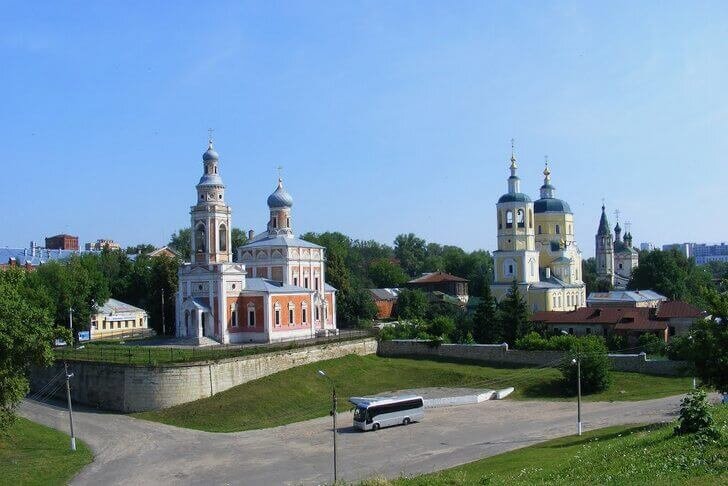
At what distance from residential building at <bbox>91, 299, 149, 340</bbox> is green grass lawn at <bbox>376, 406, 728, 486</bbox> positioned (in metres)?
43.7

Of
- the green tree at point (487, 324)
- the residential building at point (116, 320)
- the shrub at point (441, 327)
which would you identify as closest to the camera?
the green tree at point (487, 324)

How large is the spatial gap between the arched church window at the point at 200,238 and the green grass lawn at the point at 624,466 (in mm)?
28776

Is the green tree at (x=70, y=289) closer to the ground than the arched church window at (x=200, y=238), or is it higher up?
closer to the ground

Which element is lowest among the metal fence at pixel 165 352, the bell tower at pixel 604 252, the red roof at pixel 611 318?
the metal fence at pixel 165 352

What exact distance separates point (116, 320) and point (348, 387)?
2898 centimetres

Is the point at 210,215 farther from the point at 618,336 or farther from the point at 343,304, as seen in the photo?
the point at 618,336

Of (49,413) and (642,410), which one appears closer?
(642,410)

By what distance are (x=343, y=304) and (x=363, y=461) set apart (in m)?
35.6

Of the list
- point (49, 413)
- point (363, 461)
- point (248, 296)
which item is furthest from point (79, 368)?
point (363, 461)

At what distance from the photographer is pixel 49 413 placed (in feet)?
125

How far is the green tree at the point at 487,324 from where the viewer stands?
50719mm

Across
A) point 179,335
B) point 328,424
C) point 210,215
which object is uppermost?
point 210,215

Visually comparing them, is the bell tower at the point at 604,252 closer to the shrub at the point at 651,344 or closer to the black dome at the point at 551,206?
the black dome at the point at 551,206

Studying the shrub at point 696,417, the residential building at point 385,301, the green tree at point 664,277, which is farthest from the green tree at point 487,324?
the green tree at point 664,277
